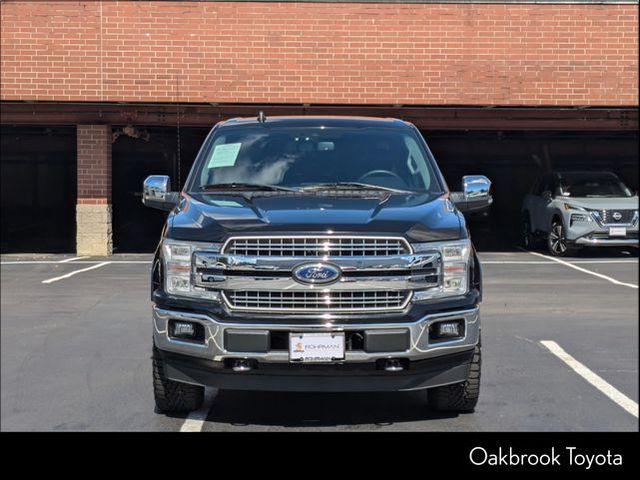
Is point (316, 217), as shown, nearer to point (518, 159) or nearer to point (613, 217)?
point (613, 217)

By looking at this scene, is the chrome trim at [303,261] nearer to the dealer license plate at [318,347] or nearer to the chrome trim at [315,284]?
the chrome trim at [315,284]

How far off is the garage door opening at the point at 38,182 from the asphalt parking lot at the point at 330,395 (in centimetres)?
1885

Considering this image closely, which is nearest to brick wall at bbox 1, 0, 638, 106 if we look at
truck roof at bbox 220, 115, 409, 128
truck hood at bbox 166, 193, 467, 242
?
truck roof at bbox 220, 115, 409, 128

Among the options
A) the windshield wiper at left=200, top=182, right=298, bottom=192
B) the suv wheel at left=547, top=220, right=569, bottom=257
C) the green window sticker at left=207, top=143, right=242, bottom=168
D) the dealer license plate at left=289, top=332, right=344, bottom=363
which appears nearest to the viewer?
the dealer license plate at left=289, top=332, right=344, bottom=363

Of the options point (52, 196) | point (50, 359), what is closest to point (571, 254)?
point (50, 359)

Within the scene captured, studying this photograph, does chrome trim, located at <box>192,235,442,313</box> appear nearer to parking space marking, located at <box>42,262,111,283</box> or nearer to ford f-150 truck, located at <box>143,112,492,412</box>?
ford f-150 truck, located at <box>143,112,492,412</box>

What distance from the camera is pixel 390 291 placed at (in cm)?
505

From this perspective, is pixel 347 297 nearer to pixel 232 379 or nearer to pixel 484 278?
pixel 232 379

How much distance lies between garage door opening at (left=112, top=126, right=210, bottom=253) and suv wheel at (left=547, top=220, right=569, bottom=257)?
11.8 meters

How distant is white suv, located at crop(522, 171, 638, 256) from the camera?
17.3 m

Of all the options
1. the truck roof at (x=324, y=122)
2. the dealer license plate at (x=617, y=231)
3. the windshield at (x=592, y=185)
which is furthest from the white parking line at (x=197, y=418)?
the windshield at (x=592, y=185)

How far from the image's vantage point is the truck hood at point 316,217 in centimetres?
507

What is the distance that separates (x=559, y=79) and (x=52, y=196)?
68.0 feet

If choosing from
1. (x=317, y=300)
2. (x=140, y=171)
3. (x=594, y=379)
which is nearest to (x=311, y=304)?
(x=317, y=300)
